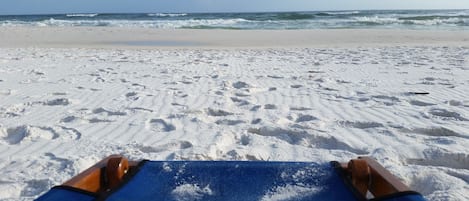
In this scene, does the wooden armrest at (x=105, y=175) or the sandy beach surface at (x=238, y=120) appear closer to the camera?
the wooden armrest at (x=105, y=175)

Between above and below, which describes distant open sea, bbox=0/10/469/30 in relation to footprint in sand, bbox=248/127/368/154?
below

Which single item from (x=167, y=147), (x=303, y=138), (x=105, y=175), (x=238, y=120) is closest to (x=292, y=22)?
(x=238, y=120)

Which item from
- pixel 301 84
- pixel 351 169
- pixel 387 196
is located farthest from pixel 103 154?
pixel 301 84

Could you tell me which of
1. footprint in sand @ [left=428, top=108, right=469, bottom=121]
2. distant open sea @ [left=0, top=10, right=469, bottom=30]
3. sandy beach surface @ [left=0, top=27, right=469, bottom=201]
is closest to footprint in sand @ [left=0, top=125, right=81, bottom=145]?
sandy beach surface @ [left=0, top=27, right=469, bottom=201]

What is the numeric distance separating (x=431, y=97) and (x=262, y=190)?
344 cm

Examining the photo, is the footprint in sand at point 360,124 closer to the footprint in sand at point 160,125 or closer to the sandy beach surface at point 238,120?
the sandy beach surface at point 238,120

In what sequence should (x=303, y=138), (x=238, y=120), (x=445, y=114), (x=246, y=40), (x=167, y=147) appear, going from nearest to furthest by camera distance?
1. (x=167, y=147)
2. (x=303, y=138)
3. (x=238, y=120)
4. (x=445, y=114)
5. (x=246, y=40)

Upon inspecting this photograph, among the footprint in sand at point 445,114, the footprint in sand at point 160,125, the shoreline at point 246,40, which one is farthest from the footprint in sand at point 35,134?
the shoreline at point 246,40

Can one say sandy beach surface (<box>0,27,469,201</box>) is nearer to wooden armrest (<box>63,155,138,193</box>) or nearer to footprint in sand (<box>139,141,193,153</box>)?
footprint in sand (<box>139,141,193,153</box>)

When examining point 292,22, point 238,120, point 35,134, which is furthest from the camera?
point 292,22

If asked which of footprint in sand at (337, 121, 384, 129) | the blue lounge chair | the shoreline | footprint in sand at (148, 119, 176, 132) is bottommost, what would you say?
the shoreline

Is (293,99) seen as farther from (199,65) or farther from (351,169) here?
(199,65)

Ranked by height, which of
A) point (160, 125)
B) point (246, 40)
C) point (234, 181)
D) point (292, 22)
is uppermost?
point (234, 181)

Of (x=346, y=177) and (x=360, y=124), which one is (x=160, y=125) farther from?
(x=346, y=177)
